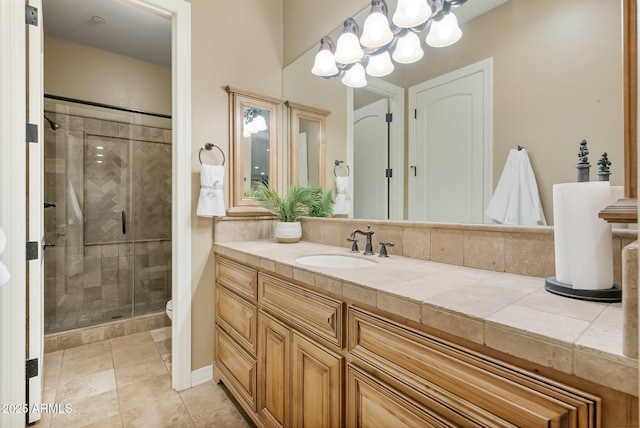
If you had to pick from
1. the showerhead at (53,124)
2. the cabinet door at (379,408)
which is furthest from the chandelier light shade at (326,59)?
the showerhead at (53,124)

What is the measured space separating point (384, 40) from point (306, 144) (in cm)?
89

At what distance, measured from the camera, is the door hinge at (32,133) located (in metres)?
1.47

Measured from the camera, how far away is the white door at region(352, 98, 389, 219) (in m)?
1.64

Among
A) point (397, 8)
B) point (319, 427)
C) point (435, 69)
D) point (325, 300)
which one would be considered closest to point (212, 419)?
point (319, 427)

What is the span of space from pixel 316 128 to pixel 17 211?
1706 mm

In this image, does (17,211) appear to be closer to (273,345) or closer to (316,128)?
(273,345)

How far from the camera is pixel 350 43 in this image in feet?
5.66

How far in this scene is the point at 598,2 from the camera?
0.93m

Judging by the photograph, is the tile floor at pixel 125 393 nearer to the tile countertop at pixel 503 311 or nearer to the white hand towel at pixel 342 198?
the tile countertop at pixel 503 311

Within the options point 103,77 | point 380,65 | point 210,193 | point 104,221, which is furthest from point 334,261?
point 103,77

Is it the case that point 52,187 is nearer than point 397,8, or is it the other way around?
point 397,8

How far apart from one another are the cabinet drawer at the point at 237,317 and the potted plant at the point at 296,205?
48 centimetres

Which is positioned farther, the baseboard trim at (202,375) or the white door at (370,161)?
the baseboard trim at (202,375)

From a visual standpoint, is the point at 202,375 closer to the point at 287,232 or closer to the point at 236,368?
the point at 236,368
